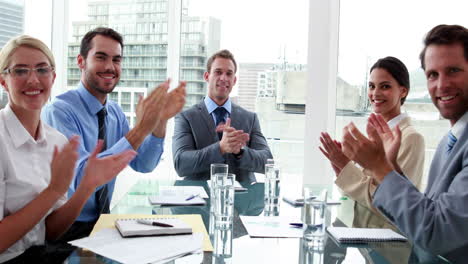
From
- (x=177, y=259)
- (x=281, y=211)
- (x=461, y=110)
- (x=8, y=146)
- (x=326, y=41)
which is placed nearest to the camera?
(x=177, y=259)

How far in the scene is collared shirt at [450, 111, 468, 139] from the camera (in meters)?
1.56

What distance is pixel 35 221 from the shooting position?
4.71 ft

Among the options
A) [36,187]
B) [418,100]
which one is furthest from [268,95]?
[36,187]

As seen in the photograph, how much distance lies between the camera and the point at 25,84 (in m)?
1.64

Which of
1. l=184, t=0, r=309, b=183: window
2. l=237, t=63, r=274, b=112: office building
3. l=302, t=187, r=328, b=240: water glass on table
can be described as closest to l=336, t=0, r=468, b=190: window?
l=184, t=0, r=309, b=183: window

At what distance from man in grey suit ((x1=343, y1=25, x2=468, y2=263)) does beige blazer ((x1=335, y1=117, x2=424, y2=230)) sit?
21cm

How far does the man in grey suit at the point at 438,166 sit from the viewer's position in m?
1.29

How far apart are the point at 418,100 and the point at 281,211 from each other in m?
2.06

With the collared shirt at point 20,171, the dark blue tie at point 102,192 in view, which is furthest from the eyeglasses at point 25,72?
the dark blue tie at point 102,192

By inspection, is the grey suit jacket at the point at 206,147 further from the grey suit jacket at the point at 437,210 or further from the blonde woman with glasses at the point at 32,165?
the grey suit jacket at the point at 437,210

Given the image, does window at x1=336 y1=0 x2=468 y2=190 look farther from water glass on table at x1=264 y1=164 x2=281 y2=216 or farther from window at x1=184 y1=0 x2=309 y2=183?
water glass on table at x1=264 y1=164 x2=281 y2=216

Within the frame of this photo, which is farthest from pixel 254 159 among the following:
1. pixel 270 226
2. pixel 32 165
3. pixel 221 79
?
pixel 32 165

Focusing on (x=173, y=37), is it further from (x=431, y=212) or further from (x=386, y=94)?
(x=431, y=212)

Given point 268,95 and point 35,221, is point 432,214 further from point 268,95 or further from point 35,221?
point 268,95
